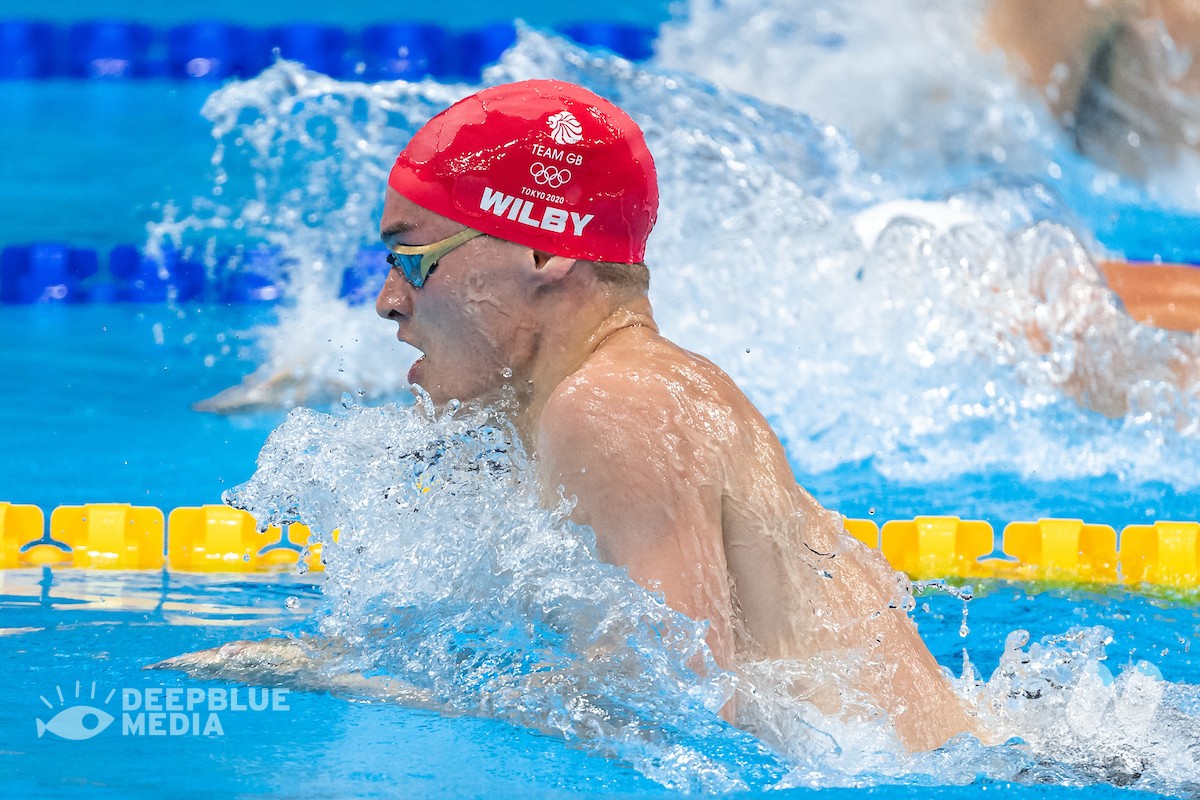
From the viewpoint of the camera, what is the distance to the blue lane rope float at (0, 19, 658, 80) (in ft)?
28.8

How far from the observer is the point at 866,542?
370cm

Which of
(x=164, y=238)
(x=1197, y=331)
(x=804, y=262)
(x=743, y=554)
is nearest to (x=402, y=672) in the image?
(x=743, y=554)

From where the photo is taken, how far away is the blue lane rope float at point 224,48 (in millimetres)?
8789

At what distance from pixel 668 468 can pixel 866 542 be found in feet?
7.11

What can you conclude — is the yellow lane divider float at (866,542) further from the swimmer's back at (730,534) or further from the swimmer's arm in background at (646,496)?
the swimmer's arm in background at (646,496)

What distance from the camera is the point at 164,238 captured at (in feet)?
22.7

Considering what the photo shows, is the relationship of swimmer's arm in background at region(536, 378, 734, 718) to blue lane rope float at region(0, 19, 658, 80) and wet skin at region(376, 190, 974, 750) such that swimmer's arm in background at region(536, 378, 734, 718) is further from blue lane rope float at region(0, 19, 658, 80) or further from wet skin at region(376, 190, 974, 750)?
blue lane rope float at region(0, 19, 658, 80)

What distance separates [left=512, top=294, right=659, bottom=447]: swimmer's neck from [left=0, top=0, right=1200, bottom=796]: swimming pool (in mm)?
173

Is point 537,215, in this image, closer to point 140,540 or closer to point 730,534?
point 730,534

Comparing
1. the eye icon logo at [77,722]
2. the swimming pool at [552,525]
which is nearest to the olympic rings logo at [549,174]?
the swimming pool at [552,525]

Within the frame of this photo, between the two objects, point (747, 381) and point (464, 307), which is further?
point (747, 381)

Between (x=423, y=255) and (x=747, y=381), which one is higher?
(x=747, y=381)

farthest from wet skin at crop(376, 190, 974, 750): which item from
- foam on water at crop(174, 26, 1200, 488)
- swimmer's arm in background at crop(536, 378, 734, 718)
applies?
foam on water at crop(174, 26, 1200, 488)

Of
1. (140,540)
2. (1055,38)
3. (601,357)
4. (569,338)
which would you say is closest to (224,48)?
(1055,38)
